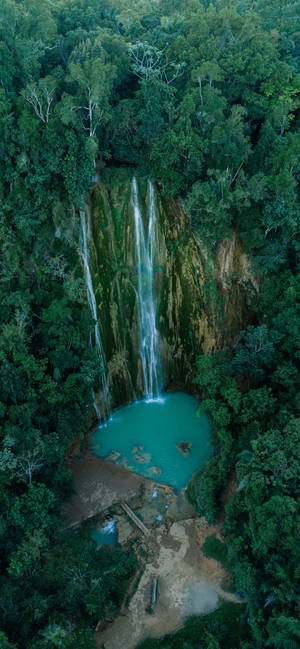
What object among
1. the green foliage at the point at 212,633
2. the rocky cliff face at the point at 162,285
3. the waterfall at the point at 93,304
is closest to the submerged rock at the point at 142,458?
the waterfall at the point at 93,304

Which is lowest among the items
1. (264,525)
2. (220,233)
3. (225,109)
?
(264,525)

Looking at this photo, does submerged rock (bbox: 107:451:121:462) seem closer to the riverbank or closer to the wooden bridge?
the riverbank

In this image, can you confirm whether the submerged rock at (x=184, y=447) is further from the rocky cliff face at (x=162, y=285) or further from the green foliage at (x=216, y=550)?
the green foliage at (x=216, y=550)

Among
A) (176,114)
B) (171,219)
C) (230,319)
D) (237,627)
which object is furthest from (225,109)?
(237,627)

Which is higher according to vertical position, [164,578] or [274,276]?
[274,276]

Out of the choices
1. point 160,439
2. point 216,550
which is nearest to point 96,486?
point 160,439

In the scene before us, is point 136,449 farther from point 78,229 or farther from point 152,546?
point 78,229

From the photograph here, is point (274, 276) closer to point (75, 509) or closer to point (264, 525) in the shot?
point (264, 525)
